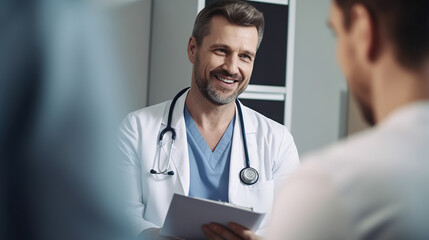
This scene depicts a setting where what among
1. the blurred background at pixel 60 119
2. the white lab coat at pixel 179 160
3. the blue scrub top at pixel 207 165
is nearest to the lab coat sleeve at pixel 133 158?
the white lab coat at pixel 179 160

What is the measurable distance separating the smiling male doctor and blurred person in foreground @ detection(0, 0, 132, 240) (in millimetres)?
955

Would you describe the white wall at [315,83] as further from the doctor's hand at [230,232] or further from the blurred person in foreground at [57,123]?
the blurred person in foreground at [57,123]

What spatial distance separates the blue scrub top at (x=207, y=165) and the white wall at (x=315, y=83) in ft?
3.69

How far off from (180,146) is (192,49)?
0.34 m

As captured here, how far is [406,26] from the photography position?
46cm

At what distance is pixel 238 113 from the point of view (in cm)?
156

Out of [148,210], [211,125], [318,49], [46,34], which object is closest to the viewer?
[46,34]

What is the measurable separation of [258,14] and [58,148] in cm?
123

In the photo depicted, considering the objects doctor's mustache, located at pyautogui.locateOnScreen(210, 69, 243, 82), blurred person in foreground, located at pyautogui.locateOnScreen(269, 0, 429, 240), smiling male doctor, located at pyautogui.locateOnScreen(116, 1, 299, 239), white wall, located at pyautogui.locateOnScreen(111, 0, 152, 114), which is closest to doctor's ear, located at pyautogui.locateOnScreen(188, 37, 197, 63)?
smiling male doctor, located at pyautogui.locateOnScreen(116, 1, 299, 239)

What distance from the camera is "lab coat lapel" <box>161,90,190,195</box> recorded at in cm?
140

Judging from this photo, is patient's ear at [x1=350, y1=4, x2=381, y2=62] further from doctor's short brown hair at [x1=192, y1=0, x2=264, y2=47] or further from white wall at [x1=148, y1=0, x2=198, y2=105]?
white wall at [x1=148, y1=0, x2=198, y2=105]

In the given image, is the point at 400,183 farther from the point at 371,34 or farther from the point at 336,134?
the point at 336,134

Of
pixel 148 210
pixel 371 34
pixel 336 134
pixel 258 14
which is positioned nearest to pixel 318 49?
pixel 336 134

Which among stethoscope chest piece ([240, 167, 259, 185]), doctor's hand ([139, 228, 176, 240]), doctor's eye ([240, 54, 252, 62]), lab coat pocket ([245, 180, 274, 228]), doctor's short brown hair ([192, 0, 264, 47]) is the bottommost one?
doctor's hand ([139, 228, 176, 240])
